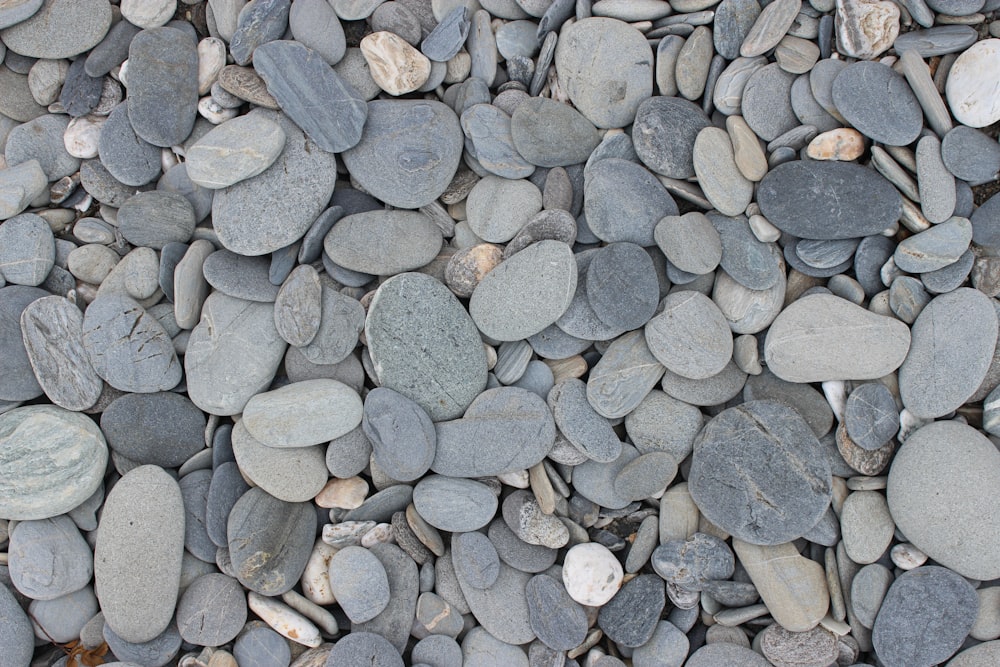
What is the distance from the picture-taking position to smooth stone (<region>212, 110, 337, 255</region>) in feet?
Answer: 6.05

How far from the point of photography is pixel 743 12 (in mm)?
1824

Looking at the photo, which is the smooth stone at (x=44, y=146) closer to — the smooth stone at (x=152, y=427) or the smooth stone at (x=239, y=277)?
the smooth stone at (x=239, y=277)

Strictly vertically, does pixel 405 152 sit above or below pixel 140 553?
above

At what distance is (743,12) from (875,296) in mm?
869

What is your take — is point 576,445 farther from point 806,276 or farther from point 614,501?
point 806,276

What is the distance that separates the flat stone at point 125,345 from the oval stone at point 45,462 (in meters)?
0.17

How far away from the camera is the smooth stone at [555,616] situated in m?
1.82

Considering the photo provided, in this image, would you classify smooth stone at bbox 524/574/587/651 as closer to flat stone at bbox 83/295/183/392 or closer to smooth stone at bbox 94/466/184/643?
smooth stone at bbox 94/466/184/643

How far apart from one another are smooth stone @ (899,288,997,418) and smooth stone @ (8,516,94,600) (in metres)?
2.33

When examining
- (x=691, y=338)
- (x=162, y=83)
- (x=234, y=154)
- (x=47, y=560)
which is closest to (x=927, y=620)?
(x=691, y=338)

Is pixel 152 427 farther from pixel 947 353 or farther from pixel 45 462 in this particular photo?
pixel 947 353

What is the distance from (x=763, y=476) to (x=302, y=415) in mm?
1277

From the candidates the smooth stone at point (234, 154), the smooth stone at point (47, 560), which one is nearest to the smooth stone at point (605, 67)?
the smooth stone at point (234, 154)

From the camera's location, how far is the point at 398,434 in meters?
1.84
